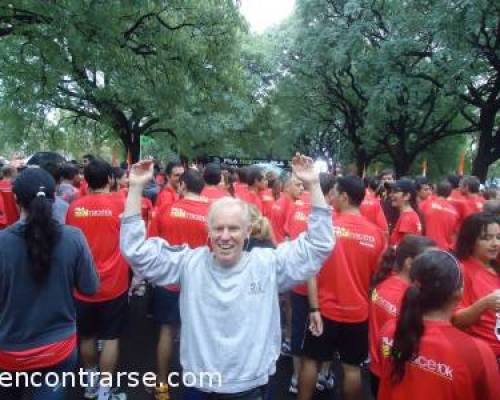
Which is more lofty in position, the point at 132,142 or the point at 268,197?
the point at 132,142

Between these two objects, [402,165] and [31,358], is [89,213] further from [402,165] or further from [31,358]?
[402,165]

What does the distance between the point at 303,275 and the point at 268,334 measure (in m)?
0.34

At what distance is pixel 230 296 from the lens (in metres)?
2.47

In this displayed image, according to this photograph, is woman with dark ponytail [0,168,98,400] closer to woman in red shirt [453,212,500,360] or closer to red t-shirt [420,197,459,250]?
woman in red shirt [453,212,500,360]

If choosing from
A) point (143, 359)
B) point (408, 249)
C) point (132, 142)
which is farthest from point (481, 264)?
point (132, 142)

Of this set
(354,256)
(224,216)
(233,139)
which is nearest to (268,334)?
(224,216)

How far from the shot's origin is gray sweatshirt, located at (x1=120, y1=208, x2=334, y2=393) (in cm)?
246

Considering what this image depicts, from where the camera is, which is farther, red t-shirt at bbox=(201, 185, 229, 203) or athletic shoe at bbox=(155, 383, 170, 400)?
red t-shirt at bbox=(201, 185, 229, 203)

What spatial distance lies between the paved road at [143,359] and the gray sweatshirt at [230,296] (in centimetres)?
233

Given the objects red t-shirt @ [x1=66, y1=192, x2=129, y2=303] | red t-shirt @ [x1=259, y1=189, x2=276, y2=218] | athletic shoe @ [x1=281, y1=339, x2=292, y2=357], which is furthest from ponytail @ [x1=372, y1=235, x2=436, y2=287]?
red t-shirt @ [x1=259, y1=189, x2=276, y2=218]

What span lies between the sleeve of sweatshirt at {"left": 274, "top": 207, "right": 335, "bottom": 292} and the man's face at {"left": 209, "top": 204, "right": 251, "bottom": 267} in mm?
264

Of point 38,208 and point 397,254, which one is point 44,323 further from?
point 397,254

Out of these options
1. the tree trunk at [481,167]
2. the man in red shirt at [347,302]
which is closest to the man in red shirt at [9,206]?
the man in red shirt at [347,302]

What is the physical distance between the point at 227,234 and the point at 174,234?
2.41 meters
